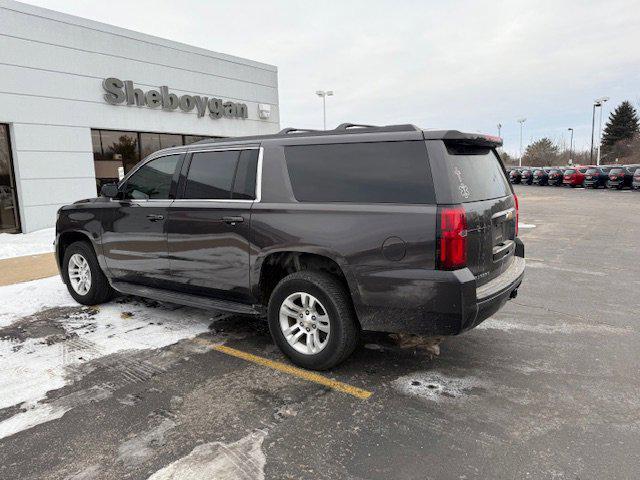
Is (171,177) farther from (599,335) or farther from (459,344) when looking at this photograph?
(599,335)

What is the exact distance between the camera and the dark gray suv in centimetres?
329

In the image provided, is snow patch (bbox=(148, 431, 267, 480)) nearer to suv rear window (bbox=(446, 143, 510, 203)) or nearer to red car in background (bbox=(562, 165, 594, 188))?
suv rear window (bbox=(446, 143, 510, 203))

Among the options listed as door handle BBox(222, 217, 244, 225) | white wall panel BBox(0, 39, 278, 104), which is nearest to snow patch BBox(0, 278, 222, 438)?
door handle BBox(222, 217, 244, 225)

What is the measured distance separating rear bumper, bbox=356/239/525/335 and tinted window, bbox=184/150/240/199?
1740 millimetres

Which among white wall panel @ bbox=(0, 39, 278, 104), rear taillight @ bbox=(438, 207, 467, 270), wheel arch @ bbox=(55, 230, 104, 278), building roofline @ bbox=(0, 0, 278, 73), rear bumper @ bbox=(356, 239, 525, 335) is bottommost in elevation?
rear bumper @ bbox=(356, 239, 525, 335)

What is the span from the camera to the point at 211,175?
4527 millimetres

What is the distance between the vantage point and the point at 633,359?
404 cm

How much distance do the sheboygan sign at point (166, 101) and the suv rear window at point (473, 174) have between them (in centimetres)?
1286

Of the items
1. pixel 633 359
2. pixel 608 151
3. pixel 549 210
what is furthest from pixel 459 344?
pixel 608 151

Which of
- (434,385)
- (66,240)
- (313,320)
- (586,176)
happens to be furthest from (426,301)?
(586,176)

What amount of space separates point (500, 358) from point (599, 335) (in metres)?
1.31

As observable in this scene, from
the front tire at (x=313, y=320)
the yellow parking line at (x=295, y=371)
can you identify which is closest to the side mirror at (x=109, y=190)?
the yellow parking line at (x=295, y=371)

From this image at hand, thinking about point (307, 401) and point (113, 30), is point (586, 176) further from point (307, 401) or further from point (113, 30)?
point (307, 401)

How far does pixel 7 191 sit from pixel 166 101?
550 cm
